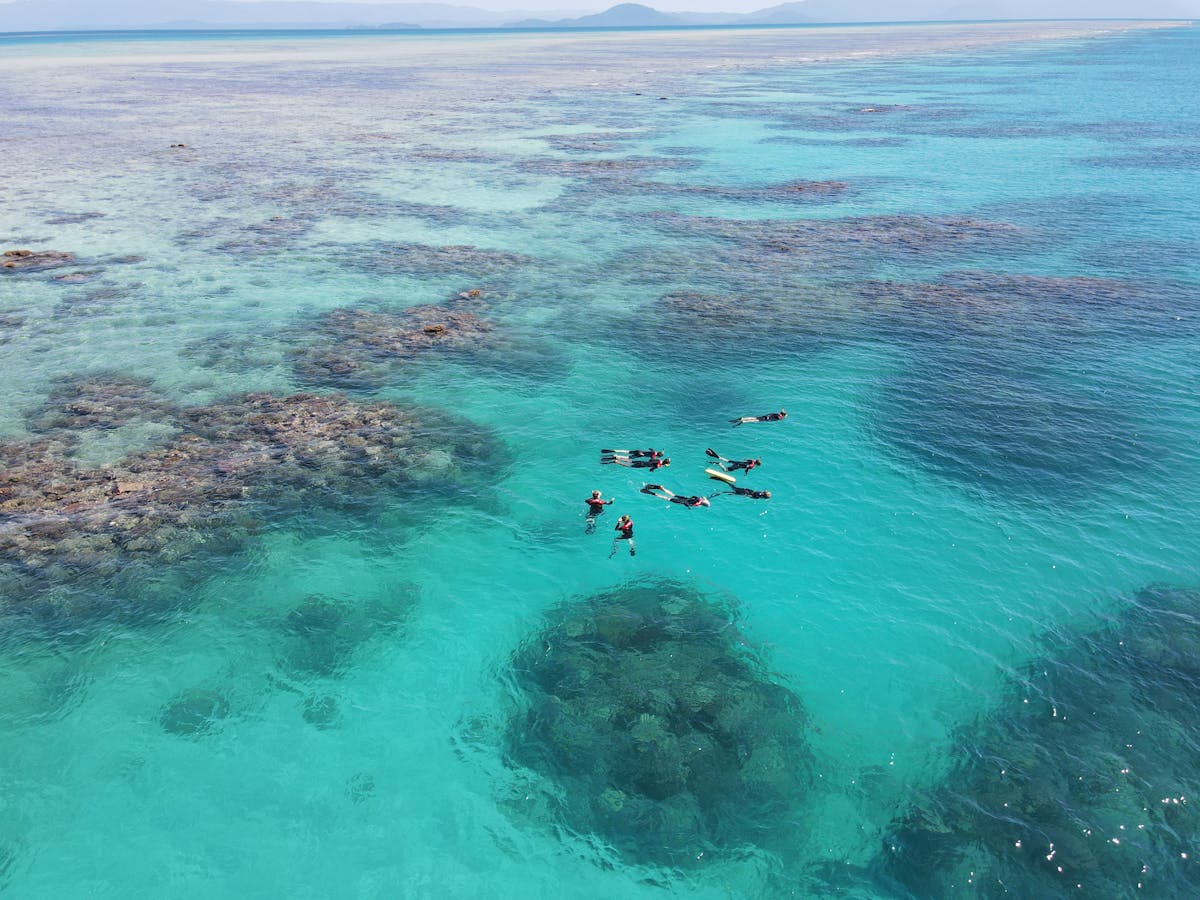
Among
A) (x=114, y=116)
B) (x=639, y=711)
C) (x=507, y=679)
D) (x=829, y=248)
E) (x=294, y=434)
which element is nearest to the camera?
(x=639, y=711)

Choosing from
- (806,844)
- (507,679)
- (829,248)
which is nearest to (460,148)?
(829,248)

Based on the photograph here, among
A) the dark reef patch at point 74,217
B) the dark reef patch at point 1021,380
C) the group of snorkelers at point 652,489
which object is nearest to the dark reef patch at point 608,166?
the dark reef patch at point 1021,380

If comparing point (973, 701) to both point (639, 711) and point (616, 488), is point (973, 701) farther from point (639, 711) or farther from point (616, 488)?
point (616, 488)

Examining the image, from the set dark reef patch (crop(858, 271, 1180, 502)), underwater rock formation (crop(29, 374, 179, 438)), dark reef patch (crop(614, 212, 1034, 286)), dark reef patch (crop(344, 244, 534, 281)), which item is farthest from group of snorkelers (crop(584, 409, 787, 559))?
dark reef patch (crop(344, 244, 534, 281))

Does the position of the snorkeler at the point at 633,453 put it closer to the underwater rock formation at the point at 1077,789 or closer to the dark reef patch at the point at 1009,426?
the dark reef patch at the point at 1009,426

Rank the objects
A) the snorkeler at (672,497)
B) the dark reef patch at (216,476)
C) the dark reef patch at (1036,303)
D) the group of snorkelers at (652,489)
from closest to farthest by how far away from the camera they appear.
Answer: the dark reef patch at (216,476) → the group of snorkelers at (652,489) → the snorkeler at (672,497) → the dark reef patch at (1036,303)

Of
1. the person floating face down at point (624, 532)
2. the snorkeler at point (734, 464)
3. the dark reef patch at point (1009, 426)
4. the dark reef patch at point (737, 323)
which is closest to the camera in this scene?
the person floating face down at point (624, 532)

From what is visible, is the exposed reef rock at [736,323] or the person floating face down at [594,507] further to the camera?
the exposed reef rock at [736,323]
